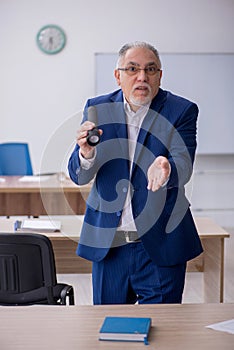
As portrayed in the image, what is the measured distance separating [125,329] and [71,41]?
6217mm

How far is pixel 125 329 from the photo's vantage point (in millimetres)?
1905

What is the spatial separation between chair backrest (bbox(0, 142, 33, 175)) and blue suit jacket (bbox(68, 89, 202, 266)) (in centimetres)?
455

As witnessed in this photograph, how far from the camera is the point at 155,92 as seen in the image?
8.20 ft

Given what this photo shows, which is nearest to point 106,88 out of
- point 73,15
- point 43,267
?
point 73,15

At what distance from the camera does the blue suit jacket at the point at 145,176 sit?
2486mm

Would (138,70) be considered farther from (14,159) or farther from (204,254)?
(14,159)

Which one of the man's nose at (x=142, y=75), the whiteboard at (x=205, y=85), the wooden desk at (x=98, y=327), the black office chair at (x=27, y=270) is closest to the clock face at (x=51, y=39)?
the whiteboard at (x=205, y=85)

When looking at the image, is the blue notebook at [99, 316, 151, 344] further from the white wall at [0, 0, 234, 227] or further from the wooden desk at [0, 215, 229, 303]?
the white wall at [0, 0, 234, 227]

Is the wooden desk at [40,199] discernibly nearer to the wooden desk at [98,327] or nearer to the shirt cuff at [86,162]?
the shirt cuff at [86,162]

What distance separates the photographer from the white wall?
7.71 meters

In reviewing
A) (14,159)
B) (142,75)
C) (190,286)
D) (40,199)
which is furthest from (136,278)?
(14,159)

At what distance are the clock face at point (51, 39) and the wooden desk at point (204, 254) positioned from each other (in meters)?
3.78

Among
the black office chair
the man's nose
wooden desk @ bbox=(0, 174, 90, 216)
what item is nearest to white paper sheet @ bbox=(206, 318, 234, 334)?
the man's nose

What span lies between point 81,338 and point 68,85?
6146 millimetres
